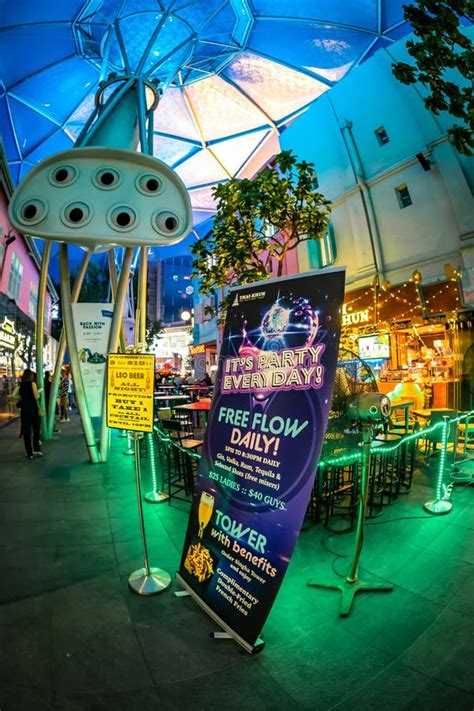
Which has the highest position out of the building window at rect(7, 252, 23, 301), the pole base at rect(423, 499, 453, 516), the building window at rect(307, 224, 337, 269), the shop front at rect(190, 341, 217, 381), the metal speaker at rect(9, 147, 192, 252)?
the building window at rect(307, 224, 337, 269)

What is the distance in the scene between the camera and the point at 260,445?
2734 millimetres

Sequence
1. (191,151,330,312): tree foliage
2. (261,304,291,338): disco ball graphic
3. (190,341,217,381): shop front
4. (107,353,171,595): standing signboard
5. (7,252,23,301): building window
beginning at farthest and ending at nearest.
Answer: (190,341,217,381): shop front, (7,252,23,301): building window, (191,151,330,312): tree foliage, (107,353,171,595): standing signboard, (261,304,291,338): disco ball graphic

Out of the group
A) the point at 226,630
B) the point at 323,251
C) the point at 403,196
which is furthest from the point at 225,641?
the point at 323,251

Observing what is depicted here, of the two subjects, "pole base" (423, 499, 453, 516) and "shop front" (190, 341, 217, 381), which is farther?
"shop front" (190, 341, 217, 381)

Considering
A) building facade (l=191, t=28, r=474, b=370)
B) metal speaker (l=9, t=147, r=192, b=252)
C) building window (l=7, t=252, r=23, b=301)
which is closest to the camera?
metal speaker (l=9, t=147, r=192, b=252)

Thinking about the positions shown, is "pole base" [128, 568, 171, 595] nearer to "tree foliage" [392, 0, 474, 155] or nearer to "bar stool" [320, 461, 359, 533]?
"bar stool" [320, 461, 359, 533]

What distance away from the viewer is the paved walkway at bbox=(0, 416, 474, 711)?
2.19 m

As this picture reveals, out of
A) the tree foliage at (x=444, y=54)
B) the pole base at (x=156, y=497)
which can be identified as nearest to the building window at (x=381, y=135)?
the tree foliage at (x=444, y=54)

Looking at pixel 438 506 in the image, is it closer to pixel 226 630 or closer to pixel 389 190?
pixel 226 630

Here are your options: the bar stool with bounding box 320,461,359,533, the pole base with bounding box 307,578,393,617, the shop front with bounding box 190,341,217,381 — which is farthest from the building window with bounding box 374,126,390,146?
the shop front with bounding box 190,341,217,381

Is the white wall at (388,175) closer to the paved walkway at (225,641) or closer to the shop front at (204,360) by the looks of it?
the paved walkway at (225,641)

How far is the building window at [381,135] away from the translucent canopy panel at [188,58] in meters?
3.40

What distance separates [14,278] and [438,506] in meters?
17.6

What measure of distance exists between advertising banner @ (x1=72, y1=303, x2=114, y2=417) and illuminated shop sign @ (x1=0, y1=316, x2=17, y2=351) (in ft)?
22.5
